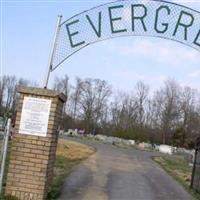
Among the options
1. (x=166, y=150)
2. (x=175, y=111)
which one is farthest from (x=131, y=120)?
(x=166, y=150)

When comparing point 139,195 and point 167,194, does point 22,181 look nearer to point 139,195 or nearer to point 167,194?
point 139,195

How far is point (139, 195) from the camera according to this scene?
14156mm

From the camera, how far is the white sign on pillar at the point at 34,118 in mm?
11312

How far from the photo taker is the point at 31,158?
1123 centimetres

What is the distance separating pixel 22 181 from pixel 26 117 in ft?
4.43

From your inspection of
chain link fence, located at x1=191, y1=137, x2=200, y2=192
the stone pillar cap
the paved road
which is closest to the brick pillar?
the stone pillar cap

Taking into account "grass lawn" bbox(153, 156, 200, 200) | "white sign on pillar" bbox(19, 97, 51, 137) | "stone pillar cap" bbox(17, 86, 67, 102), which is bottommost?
"grass lawn" bbox(153, 156, 200, 200)

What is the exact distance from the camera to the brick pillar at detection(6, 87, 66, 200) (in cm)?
1116

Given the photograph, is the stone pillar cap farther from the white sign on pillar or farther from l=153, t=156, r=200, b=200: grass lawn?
l=153, t=156, r=200, b=200: grass lawn

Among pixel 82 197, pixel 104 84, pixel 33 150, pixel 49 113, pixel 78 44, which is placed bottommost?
pixel 82 197

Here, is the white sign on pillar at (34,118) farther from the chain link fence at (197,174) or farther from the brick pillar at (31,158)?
the chain link fence at (197,174)

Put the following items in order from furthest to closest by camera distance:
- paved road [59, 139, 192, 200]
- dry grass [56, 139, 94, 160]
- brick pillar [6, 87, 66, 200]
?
dry grass [56, 139, 94, 160] → paved road [59, 139, 192, 200] → brick pillar [6, 87, 66, 200]

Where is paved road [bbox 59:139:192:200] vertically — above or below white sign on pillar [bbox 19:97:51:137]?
below

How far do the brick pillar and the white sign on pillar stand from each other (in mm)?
67
